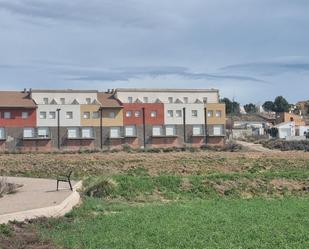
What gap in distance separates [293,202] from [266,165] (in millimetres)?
19496

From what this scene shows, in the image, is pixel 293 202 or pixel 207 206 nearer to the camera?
pixel 207 206

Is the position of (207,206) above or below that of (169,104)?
below

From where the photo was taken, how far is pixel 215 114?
86.5 m

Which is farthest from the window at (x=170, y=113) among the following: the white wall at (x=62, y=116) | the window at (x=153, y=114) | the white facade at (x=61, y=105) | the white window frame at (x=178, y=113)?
the white wall at (x=62, y=116)

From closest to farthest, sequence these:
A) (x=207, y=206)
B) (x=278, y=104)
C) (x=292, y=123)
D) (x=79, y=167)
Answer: (x=207, y=206)
(x=79, y=167)
(x=292, y=123)
(x=278, y=104)

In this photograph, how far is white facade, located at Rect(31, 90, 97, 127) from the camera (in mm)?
79000

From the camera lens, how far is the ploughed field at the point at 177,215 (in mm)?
12359

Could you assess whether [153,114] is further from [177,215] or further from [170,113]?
[177,215]

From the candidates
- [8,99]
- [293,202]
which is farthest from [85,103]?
[293,202]

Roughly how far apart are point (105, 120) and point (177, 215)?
212 ft

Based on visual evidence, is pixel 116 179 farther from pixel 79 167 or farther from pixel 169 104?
pixel 169 104

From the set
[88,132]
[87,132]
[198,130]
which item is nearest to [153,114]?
[198,130]

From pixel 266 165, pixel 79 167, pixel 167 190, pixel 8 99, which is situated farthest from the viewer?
pixel 8 99

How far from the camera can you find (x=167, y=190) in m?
25.8
